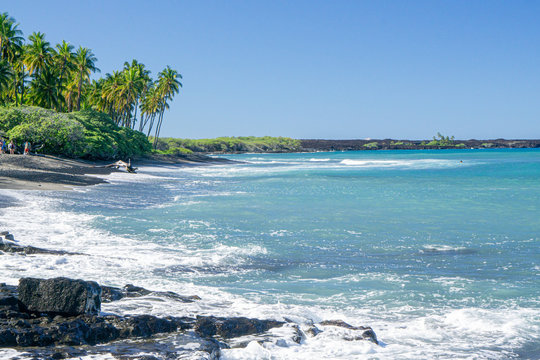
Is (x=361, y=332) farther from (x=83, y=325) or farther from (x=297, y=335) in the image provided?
(x=83, y=325)

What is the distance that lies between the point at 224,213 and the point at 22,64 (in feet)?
134

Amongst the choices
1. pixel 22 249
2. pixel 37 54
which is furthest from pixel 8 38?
pixel 22 249

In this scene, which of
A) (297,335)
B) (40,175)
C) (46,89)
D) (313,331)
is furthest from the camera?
(46,89)

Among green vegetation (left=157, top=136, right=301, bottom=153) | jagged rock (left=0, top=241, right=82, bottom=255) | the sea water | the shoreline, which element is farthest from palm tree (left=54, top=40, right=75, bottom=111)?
green vegetation (left=157, top=136, right=301, bottom=153)

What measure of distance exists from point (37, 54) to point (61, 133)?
12.3m

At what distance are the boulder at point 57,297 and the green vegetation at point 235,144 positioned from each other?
10311cm

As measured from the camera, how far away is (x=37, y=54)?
47.7 m

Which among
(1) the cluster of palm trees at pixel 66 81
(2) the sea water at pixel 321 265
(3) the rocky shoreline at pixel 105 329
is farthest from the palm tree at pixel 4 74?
(3) the rocky shoreline at pixel 105 329

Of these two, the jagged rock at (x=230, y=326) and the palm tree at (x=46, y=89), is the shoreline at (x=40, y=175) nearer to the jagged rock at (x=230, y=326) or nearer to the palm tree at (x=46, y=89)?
the palm tree at (x=46, y=89)

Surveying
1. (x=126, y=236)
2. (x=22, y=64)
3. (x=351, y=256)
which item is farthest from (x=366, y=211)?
(x=22, y=64)

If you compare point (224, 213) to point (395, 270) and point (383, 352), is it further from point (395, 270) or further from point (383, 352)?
point (383, 352)

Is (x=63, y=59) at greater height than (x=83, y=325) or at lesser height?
greater

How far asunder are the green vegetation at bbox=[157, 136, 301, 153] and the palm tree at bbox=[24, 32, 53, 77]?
58135 mm

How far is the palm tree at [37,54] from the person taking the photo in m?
47.5
